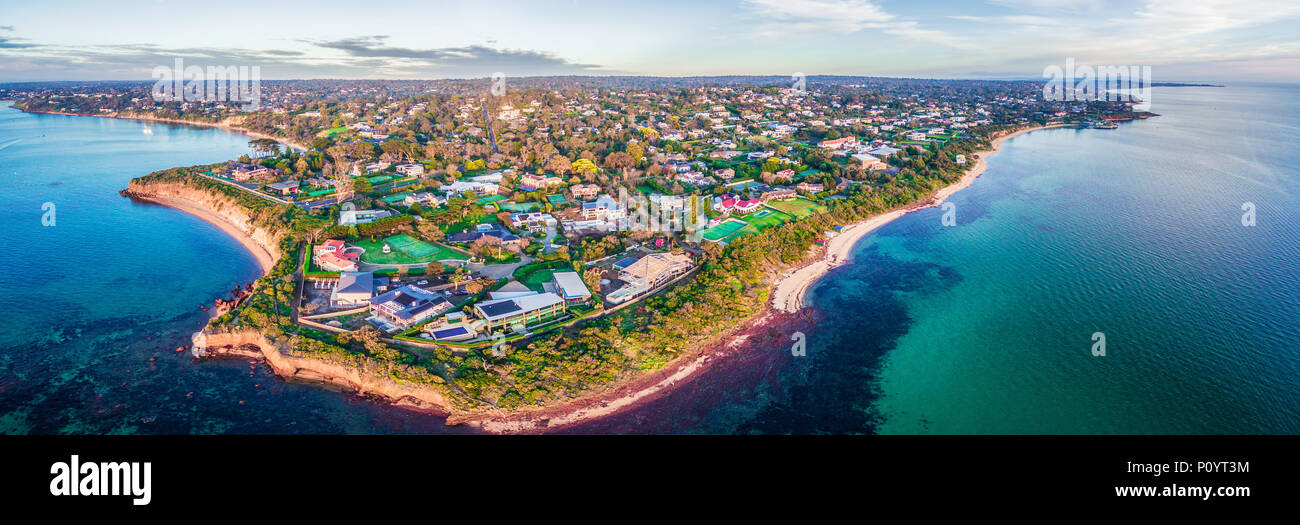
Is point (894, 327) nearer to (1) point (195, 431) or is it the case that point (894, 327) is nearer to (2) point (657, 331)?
(2) point (657, 331)

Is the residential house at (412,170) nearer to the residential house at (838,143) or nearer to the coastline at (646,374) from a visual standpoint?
the coastline at (646,374)

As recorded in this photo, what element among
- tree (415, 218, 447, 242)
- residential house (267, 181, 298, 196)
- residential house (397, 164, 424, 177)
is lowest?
tree (415, 218, 447, 242)

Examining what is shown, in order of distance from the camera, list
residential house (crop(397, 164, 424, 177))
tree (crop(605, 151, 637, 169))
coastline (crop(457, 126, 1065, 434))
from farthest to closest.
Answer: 1. tree (crop(605, 151, 637, 169))
2. residential house (crop(397, 164, 424, 177))
3. coastline (crop(457, 126, 1065, 434))

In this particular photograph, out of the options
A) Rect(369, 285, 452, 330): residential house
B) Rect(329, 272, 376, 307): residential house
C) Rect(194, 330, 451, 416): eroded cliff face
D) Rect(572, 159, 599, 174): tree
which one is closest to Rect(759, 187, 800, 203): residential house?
Rect(572, 159, 599, 174): tree

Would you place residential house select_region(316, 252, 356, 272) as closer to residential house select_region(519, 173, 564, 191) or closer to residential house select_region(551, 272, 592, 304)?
residential house select_region(551, 272, 592, 304)

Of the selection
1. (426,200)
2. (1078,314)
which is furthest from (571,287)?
(1078,314)

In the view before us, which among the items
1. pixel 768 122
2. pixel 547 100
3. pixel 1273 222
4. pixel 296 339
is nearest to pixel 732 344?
→ pixel 296 339
